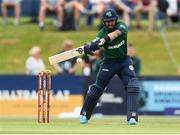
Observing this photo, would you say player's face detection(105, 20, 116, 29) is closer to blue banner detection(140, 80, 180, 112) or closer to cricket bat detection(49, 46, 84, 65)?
cricket bat detection(49, 46, 84, 65)

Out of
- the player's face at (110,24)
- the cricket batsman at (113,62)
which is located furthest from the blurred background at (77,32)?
the player's face at (110,24)

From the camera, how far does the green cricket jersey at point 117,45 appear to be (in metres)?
16.2

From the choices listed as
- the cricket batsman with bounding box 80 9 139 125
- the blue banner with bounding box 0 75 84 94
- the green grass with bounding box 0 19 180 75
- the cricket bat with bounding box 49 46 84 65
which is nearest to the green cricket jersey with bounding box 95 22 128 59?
the cricket batsman with bounding box 80 9 139 125

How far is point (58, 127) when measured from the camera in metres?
15.3

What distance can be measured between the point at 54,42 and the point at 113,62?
47.5ft

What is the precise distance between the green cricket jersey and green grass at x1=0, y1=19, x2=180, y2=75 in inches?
510

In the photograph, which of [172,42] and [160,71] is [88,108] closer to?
[160,71]

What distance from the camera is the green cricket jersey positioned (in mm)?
16234

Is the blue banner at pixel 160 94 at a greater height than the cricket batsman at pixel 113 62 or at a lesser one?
lesser

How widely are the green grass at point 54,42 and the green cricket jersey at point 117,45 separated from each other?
1294 centimetres

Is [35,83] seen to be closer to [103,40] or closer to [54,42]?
[54,42]

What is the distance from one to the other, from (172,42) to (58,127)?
16.0 metres

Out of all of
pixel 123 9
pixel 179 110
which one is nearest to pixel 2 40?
pixel 123 9

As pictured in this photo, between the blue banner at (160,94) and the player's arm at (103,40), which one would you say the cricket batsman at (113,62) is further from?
the blue banner at (160,94)
